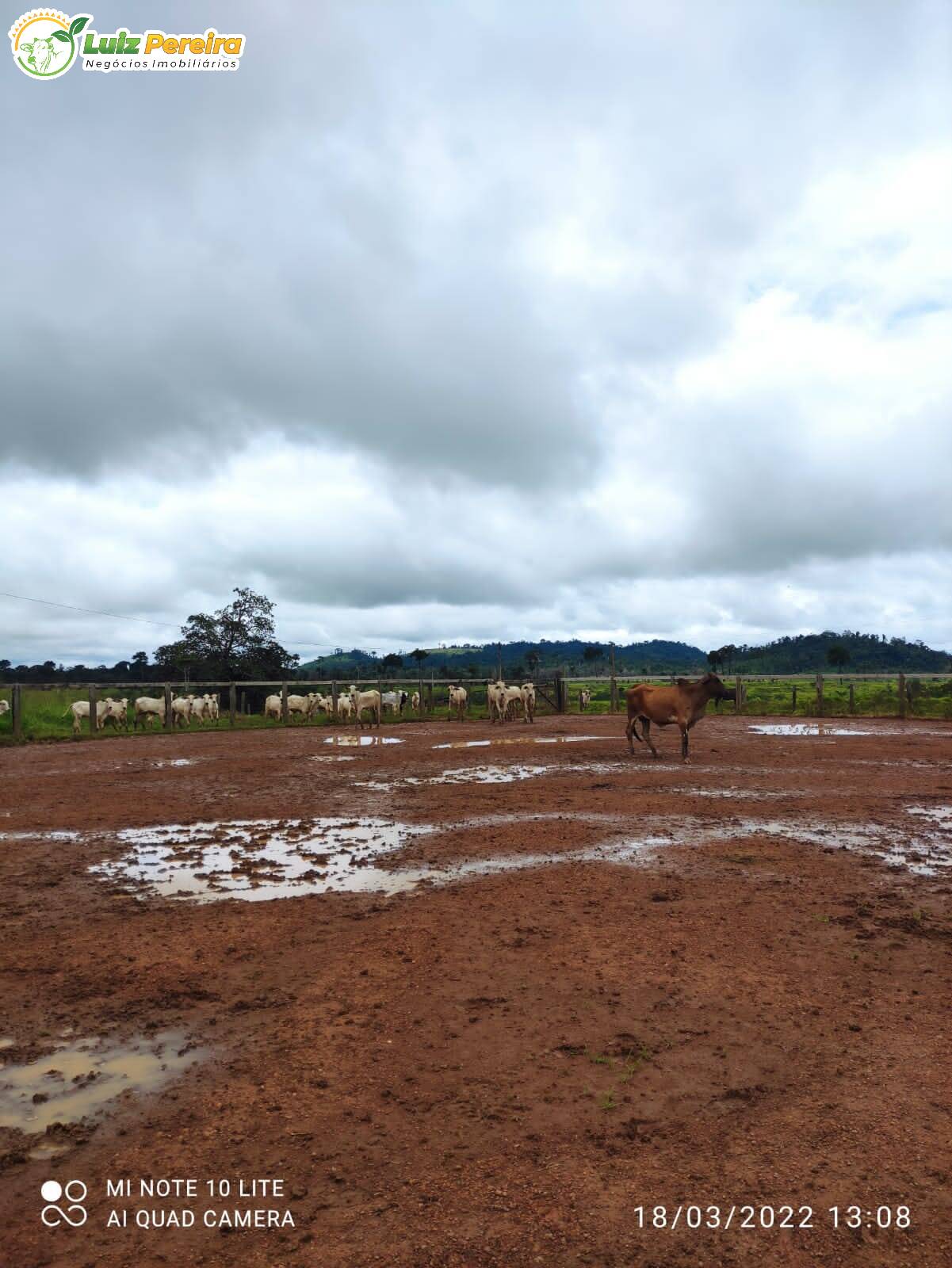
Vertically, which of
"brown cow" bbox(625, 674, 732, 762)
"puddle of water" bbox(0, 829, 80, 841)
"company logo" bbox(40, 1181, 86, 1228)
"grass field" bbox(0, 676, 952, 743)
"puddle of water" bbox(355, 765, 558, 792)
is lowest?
"company logo" bbox(40, 1181, 86, 1228)

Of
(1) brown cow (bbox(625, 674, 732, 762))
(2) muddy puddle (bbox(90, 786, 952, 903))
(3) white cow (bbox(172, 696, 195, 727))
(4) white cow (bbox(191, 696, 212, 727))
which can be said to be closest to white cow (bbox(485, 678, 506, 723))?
(4) white cow (bbox(191, 696, 212, 727))

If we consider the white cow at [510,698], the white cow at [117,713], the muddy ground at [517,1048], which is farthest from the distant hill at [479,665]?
the muddy ground at [517,1048]

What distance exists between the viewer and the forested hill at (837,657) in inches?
4269

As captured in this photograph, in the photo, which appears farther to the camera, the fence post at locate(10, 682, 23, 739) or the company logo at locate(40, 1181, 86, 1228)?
the fence post at locate(10, 682, 23, 739)

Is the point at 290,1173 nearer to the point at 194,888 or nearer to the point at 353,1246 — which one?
the point at 353,1246

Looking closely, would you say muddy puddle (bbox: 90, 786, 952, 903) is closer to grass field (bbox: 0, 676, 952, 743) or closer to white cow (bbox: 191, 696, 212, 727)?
grass field (bbox: 0, 676, 952, 743)

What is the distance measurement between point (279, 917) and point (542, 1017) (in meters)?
2.92

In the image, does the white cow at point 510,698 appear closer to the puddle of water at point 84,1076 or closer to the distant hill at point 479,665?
the distant hill at point 479,665

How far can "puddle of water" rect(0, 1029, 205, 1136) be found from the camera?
373cm

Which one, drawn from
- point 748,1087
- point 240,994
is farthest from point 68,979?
point 748,1087

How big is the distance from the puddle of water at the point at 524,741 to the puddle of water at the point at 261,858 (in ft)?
37.0

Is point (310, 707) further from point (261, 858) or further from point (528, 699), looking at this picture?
point (261, 858)

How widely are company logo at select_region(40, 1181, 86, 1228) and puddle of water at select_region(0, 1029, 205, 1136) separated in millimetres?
339

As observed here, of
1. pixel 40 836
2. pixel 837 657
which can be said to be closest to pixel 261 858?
pixel 40 836
